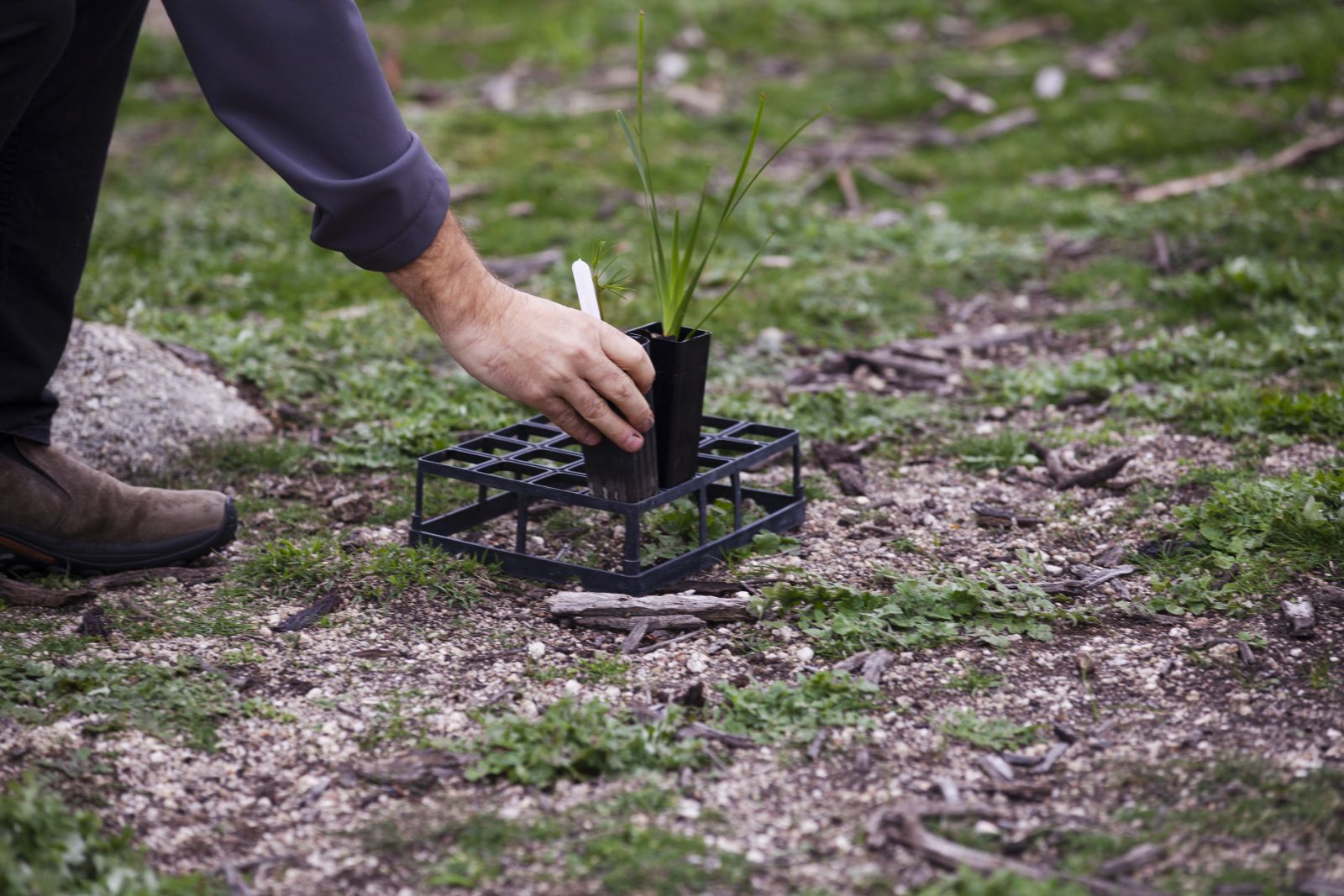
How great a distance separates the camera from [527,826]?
2.33 meters

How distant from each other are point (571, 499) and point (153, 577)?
1.18m

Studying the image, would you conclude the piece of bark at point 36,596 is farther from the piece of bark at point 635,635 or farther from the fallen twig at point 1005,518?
the fallen twig at point 1005,518

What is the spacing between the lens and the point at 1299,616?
294cm

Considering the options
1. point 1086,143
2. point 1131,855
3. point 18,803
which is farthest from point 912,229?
point 18,803

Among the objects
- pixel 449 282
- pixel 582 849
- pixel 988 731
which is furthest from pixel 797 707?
pixel 449 282

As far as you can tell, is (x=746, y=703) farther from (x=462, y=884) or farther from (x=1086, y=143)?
(x=1086, y=143)

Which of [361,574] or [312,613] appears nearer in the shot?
[312,613]

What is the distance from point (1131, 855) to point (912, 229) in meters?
4.82

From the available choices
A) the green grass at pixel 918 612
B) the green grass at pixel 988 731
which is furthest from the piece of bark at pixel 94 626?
the green grass at pixel 988 731

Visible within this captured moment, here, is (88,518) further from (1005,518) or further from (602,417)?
(1005,518)

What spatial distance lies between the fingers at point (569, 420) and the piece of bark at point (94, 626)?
116cm

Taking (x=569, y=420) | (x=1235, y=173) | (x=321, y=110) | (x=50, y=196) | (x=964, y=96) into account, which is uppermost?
(x=964, y=96)

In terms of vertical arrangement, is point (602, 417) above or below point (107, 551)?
above

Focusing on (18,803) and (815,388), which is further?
(815,388)
